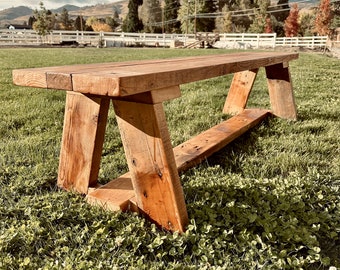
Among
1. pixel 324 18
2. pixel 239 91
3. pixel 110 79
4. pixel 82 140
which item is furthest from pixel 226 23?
pixel 110 79

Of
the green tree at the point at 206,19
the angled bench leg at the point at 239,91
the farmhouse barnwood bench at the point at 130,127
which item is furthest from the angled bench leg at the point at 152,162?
the green tree at the point at 206,19

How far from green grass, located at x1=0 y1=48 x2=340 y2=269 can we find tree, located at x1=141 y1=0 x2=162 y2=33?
49.4 m

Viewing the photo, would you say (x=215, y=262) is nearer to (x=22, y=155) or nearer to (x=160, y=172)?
(x=160, y=172)

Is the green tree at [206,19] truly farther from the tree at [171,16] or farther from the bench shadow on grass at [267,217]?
the bench shadow on grass at [267,217]

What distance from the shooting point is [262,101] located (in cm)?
439

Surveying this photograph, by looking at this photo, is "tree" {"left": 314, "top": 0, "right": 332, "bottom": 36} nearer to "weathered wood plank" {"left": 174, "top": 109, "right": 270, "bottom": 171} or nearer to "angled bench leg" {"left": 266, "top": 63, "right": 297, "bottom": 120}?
"angled bench leg" {"left": 266, "top": 63, "right": 297, "bottom": 120}

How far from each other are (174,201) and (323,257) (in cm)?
72

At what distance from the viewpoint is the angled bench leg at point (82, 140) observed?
1652mm

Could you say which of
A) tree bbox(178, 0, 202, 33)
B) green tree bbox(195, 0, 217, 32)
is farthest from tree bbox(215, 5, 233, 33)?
tree bbox(178, 0, 202, 33)

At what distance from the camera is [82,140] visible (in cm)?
171

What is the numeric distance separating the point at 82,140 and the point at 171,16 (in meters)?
52.4

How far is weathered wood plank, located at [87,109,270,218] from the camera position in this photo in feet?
5.40

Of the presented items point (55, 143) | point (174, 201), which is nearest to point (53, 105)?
point (55, 143)

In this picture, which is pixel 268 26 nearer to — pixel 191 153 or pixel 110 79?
pixel 191 153
